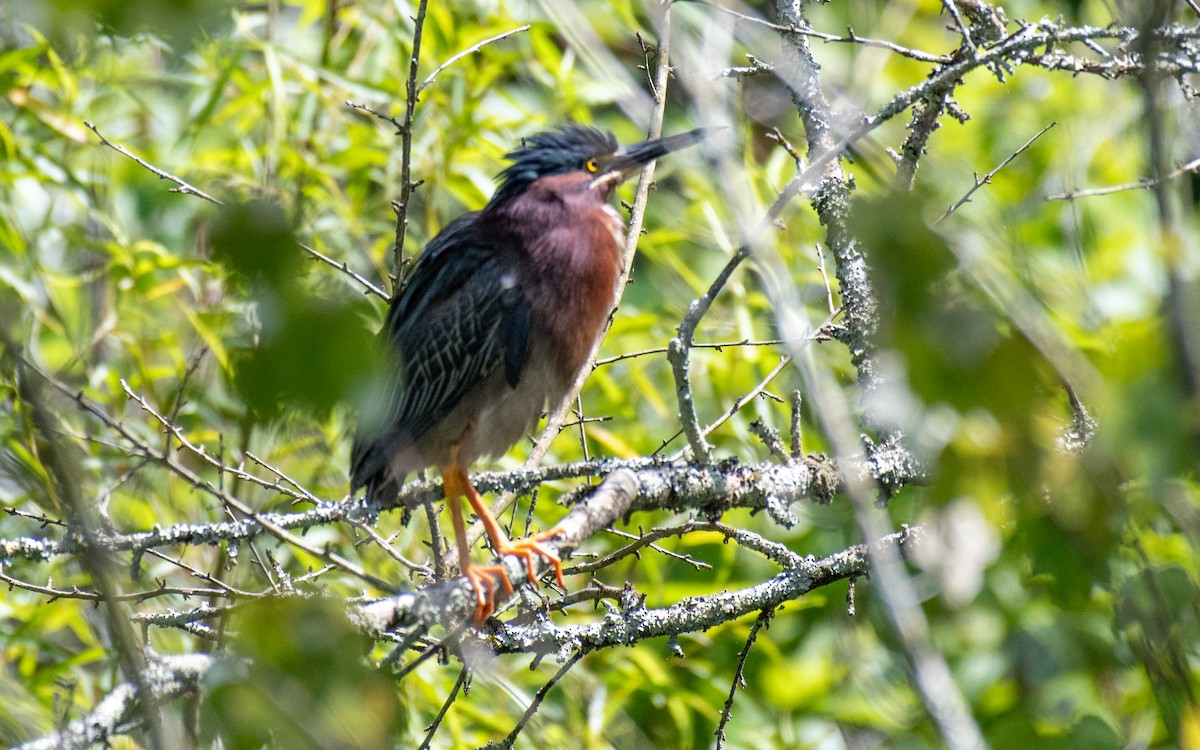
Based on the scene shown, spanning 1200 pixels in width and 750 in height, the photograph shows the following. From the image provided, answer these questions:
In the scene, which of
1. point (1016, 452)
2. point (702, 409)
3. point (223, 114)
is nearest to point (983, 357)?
point (1016, 452)

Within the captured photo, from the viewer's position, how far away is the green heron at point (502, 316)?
3678mm

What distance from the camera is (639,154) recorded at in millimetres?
3760

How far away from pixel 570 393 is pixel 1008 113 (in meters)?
3.48

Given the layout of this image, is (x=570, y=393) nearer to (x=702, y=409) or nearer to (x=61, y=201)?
(x=702, y=409)

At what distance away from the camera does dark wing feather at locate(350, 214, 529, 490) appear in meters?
3.70

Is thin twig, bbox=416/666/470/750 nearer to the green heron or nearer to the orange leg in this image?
the orange leg

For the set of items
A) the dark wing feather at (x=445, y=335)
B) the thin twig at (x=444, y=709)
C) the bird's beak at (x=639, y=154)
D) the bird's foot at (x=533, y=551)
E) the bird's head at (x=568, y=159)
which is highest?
the bird's head at (x=568, y=159)

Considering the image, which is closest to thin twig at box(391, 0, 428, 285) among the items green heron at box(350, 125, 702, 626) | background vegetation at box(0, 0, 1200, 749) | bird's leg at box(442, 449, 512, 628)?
background vegetation at box(0, 0, 1200, 749)

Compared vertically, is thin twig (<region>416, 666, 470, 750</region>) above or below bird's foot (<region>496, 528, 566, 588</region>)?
below

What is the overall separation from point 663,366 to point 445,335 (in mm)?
1486

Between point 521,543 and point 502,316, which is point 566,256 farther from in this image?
point 521,543

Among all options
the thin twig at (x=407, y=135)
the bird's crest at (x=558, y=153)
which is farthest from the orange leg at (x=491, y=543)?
the bird's crest at (x=558, y=153)

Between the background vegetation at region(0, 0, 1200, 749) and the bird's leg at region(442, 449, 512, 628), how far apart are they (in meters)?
0.11

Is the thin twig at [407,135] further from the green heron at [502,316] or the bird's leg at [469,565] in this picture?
the bird's leg at [469,565]
